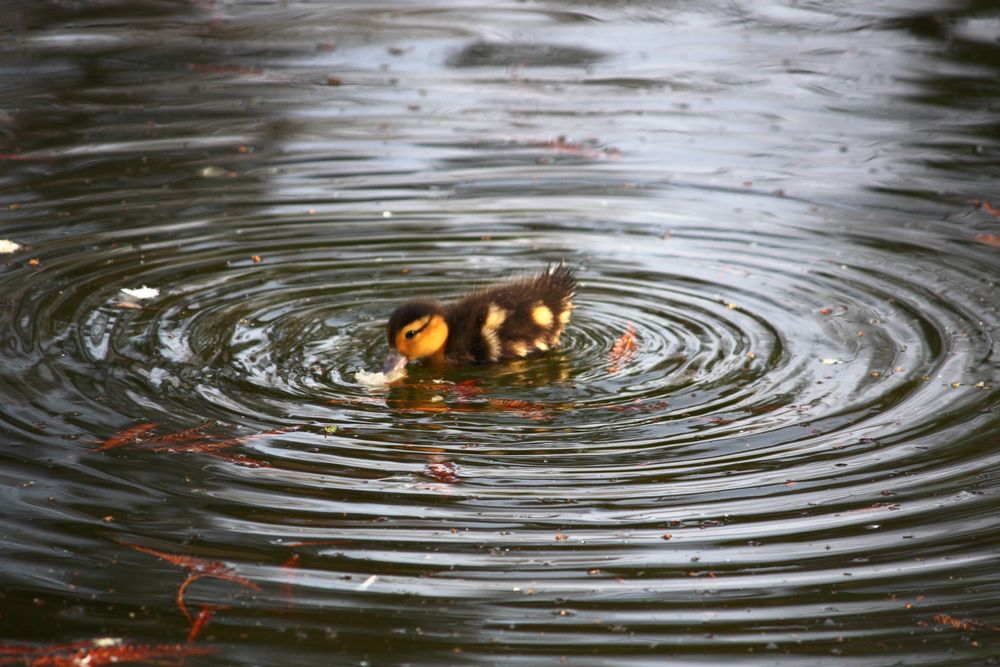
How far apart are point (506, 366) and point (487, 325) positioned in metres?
0.19

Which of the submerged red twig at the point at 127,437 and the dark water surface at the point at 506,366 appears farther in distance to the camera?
the submerged red twig at the point at 127,437

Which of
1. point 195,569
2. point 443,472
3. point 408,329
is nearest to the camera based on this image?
point 195,569

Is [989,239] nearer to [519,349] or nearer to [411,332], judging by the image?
[519,349]

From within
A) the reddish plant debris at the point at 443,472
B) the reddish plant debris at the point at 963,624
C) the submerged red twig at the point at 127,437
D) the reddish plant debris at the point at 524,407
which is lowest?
the submerged red twig at the point at 127,437

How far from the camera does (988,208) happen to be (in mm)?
7625

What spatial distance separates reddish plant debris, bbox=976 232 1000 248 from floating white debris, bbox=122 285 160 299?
165 inches

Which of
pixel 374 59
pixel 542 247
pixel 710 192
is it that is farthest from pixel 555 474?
pixel 374 59

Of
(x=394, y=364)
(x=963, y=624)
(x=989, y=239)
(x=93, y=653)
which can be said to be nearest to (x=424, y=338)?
(x=394, y=364)

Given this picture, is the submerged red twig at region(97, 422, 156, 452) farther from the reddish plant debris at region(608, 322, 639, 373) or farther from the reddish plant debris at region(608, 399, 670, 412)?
the reddish plant debris at region(608, 322, 639, 373)

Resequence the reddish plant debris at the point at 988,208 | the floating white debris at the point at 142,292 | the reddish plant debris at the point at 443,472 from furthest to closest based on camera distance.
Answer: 1. the reddish plant debris at the point at 988,208
2. the floating white debris at the point at 142,292
3. the reddish plant debris at the point at 443,472

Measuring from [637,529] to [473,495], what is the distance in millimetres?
A: 541

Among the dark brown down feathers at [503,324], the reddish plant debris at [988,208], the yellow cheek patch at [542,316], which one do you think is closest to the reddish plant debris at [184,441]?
the dark brown down feathers at [503,324]

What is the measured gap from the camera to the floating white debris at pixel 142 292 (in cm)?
621

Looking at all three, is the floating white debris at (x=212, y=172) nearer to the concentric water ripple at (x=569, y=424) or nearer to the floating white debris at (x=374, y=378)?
the concentric water ripple at (x=569, y=424)
